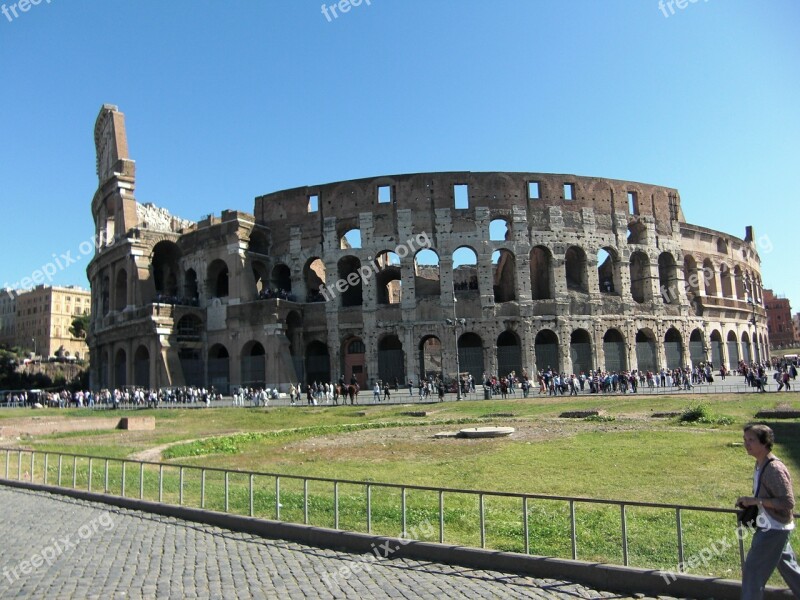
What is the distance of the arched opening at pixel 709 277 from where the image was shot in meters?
47.8

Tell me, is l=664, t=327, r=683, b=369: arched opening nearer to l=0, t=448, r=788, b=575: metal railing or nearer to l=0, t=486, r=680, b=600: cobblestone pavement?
l=0, t=448, r=788, b=575: metal railing

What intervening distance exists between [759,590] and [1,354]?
76.9 m

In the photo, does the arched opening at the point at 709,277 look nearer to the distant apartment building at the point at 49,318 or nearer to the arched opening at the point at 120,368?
the arched opening at the point at 120,368

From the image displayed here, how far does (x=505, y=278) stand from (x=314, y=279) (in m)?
14.3

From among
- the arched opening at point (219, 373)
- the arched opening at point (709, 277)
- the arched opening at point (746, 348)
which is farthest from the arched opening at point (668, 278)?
the arched opening at point (219, 373)

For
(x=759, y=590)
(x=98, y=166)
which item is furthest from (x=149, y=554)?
(x=98, y=166)

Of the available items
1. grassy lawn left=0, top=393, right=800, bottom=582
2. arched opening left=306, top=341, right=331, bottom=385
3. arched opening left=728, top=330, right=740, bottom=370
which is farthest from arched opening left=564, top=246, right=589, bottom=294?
arched opening left=306, top=341, right=331, bottom=385

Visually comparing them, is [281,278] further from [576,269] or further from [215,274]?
[576,269]

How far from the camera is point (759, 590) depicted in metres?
4.46

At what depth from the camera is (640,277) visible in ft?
147

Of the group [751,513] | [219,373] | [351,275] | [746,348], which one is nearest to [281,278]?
[351,275]

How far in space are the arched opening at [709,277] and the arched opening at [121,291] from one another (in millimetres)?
43918

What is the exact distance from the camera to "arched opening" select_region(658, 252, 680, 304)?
146ft

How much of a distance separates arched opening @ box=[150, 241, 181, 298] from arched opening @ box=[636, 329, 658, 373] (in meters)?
34.3
